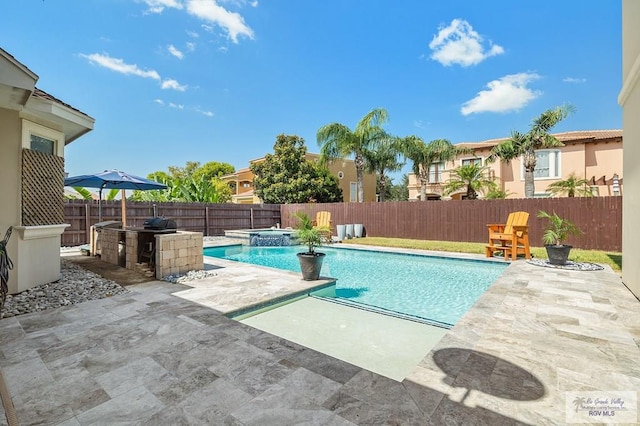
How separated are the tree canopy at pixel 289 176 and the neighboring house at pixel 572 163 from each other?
35.5ft

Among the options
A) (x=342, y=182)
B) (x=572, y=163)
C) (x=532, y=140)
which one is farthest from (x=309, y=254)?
(x=342, y=182)

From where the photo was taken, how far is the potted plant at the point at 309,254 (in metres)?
5.94

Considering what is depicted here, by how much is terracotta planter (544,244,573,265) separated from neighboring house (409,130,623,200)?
12.2 meters

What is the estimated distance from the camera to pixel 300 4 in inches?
454

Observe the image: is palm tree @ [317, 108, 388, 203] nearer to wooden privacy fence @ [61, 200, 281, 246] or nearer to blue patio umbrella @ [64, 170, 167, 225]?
wooden privacy fence @ [61, 200, 281, 246]

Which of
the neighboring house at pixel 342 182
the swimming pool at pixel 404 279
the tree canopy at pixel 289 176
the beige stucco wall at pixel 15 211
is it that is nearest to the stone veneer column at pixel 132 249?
the beige stucco wall at pixel 15 211

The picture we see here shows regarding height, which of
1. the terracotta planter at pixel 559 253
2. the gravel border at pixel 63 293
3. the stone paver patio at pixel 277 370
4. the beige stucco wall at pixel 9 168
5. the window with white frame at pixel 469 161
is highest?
the window with white frame at pixel 469 161

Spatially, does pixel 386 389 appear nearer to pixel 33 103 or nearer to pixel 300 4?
pixel 33 103

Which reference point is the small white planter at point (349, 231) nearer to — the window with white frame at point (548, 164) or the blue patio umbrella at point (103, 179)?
the blue patio umbrella at point (103, 179)

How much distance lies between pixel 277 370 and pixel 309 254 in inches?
141

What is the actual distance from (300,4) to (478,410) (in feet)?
44.5

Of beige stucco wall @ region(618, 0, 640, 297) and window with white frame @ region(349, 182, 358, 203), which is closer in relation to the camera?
beige stucco wall @ region(618, 0, 640, 297)

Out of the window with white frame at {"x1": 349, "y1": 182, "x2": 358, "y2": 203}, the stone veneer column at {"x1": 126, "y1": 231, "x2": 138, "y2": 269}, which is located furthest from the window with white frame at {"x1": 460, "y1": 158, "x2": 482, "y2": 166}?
the stone veneer column at {"x1": 126, "y1": 231, "x2": 138, "y2": 269}

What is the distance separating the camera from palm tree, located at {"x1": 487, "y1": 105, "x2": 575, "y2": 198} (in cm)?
1450
